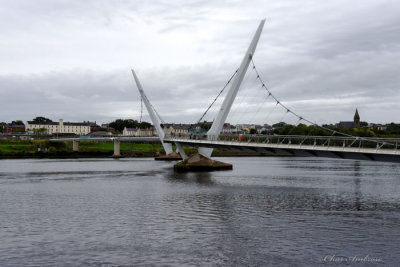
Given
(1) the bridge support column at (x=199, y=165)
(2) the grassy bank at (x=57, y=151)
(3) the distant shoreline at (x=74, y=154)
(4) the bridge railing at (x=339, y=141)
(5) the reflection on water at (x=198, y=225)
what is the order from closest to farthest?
1. (5) the reflection on water at (x=198, y=225)
2. (4) the bridge railing at (x=339, y=141)
3. (1) the bridge support column at (x=199, y=165)
4. (3) the distant shoreline at (x=74, y=154)
5. (2) the grassy bank at (x=57, y=151)

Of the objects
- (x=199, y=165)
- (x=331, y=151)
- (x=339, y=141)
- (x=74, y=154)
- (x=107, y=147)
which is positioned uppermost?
(x=339, y=141)

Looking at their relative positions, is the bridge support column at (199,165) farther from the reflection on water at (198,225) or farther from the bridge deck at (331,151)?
the reflection on water at (198,225)

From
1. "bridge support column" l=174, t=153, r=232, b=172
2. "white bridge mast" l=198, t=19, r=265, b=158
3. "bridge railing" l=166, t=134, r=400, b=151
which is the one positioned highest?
"white bridge mast" l=198, t=19, r=265, b=158

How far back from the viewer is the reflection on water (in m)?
20.5

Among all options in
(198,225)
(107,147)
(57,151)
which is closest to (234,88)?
(198,225)

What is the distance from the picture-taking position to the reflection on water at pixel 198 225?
20531 millimetres

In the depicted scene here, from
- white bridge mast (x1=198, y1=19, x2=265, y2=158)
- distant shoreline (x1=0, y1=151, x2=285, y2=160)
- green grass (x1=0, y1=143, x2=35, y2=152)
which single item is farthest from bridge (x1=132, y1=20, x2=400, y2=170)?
green grass (x1=0, y1=143, x2=35, y2=152)

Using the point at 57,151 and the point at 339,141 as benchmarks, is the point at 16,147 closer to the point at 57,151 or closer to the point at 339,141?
the point at 57,151

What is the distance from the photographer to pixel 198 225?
2697 cm

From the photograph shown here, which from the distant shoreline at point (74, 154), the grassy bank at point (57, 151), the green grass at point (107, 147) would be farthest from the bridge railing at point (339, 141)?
the green grass at point (107, 147)

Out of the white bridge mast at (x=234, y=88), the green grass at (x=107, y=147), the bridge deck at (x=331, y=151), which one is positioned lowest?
the green grass at (x=107, y=147)

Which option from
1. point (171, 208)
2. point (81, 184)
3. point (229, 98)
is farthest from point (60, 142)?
point (171, 208)

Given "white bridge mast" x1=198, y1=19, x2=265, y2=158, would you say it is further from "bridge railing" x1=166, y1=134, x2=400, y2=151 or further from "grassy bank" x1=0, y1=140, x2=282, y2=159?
"grassy bank" x1=0, y1=140, x2=282, y2=159

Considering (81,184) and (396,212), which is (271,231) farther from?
(81,184)
